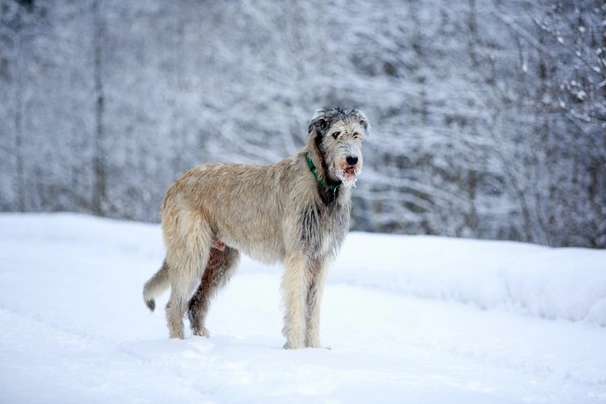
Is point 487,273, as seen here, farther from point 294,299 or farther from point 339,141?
point 339,141

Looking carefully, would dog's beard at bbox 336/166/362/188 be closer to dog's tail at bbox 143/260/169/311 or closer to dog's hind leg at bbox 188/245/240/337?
dog's hind leg at bbox 188/245/240/337

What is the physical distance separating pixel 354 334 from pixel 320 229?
1399 mm

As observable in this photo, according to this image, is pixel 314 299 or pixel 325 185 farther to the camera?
pixel 314 299

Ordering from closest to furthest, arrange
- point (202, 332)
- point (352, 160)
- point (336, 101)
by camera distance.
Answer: point (352, 160), point (202, 332), point (336, 101)

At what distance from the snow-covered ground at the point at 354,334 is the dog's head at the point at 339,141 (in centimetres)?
147

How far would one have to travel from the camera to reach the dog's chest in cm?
559

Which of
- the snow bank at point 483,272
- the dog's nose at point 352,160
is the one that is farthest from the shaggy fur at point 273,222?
the snow bank at point 483,272

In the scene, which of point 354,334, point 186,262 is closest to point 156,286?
point 186,262

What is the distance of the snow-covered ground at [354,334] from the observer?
4.18m

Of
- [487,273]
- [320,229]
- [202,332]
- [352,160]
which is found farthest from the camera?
[487,273]

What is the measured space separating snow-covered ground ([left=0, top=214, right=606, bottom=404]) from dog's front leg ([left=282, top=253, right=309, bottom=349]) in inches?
9.7

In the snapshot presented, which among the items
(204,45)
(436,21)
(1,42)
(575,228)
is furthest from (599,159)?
(1,42)

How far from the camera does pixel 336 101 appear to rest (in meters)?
16.8

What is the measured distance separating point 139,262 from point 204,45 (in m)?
12.9
